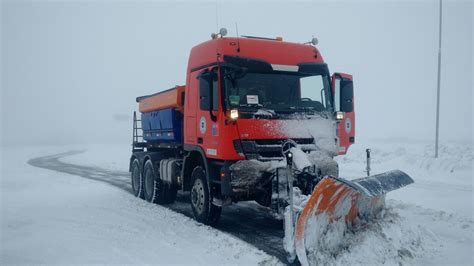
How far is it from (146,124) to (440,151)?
55.5 ft

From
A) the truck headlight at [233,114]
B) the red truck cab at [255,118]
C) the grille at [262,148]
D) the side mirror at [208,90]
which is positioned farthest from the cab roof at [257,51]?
the grille at [262,148]

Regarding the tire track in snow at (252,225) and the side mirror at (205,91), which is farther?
the side mirror at (205,91)

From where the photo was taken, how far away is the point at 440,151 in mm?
21734

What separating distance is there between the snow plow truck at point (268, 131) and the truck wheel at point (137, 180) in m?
3.32

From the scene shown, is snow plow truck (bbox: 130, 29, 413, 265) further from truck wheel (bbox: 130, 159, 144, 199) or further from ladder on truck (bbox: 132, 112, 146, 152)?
ladder on truck (bbox: 132, 112, 146, 152)

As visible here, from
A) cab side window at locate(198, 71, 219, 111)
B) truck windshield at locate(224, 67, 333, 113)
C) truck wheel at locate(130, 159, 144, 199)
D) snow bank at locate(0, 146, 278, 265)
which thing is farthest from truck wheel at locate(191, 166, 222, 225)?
truck wheel at locate(130, 159, 144, 199)

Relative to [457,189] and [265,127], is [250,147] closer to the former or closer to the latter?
[265,127]

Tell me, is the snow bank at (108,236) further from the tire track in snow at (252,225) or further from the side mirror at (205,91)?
the side mirror at (205,91)

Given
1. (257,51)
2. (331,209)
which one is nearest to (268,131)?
(257,51)

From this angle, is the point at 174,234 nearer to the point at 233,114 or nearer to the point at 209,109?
the point at 209,109

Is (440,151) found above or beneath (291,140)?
beneath

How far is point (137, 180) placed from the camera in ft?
36.9

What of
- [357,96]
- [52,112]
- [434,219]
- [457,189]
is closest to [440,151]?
[457,189]

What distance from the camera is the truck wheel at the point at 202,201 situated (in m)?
7.12
